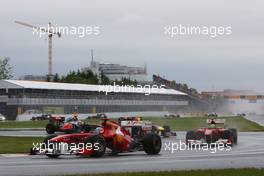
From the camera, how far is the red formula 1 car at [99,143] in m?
24.2

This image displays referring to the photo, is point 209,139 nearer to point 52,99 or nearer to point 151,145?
point 151,145

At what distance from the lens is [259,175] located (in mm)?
16859

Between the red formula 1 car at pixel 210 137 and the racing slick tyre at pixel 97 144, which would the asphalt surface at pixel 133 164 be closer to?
the racing slick tyre at pixel 97 144

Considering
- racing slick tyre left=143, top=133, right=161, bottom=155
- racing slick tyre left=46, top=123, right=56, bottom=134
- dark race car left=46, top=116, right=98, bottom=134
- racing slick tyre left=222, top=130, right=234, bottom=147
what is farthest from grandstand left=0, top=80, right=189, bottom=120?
racing slick tyre left=143, top=133, right=161, bottom=155

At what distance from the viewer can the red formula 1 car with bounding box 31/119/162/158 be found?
79.3ft

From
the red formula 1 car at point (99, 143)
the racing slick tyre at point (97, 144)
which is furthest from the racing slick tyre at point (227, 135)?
the racing slick tyre at point (97, 144)

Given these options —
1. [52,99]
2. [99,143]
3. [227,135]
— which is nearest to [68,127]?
[227,135]

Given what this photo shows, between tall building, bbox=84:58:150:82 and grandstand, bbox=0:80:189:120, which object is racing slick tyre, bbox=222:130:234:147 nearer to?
grandstand, bbox=0:80:189:120

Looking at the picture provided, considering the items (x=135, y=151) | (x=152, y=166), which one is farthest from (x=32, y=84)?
(x=152, y=166)

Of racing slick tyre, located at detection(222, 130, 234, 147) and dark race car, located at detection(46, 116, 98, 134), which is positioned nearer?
dark race car, located at detection(46, 116, 98, 134)

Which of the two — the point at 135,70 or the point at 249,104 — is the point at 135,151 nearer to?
the point at 249,104

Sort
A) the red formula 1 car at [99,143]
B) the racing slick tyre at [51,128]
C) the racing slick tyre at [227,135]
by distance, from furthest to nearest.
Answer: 1. the racing slick tyre at [51,128]
2. the racing slick tyre at [227,135]
3. the red formula 1 car at [99,143]

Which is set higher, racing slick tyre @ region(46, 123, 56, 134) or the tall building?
the tall building

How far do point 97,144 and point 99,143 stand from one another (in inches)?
3.4
